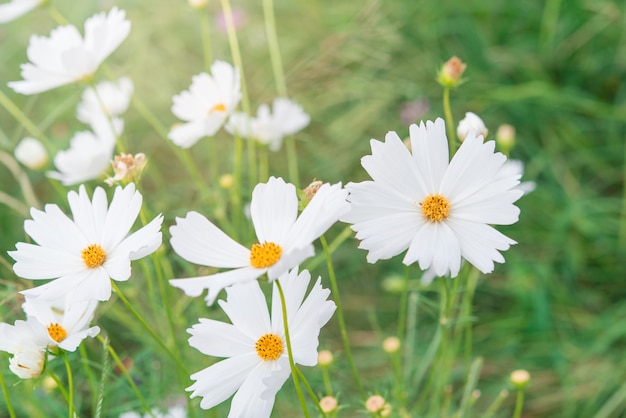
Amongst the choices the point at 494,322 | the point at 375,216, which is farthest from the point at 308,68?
the point at 375,216

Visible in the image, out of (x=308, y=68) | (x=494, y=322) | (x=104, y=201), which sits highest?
(x=308, y=68)

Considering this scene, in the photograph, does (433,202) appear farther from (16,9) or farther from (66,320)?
(16,9)

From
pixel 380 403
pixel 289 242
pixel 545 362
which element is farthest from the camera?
pixel 545 362

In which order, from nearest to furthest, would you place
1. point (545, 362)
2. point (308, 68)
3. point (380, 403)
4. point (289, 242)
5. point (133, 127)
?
point (289, 242), point (380, 403), point (308, 68), point (545, 362), point (133, 127)

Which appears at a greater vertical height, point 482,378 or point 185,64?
point 185,64

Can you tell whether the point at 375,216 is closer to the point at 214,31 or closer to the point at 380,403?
the point at 380,403

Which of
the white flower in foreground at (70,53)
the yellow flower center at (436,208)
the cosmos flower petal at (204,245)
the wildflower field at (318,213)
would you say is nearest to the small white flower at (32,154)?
the wildflower field at (318,213)

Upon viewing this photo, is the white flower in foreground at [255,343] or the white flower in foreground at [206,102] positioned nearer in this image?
the white flower in foreground at [255,343]

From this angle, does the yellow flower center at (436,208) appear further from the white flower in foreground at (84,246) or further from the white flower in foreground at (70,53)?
the white flower in foreground at (70,53)
